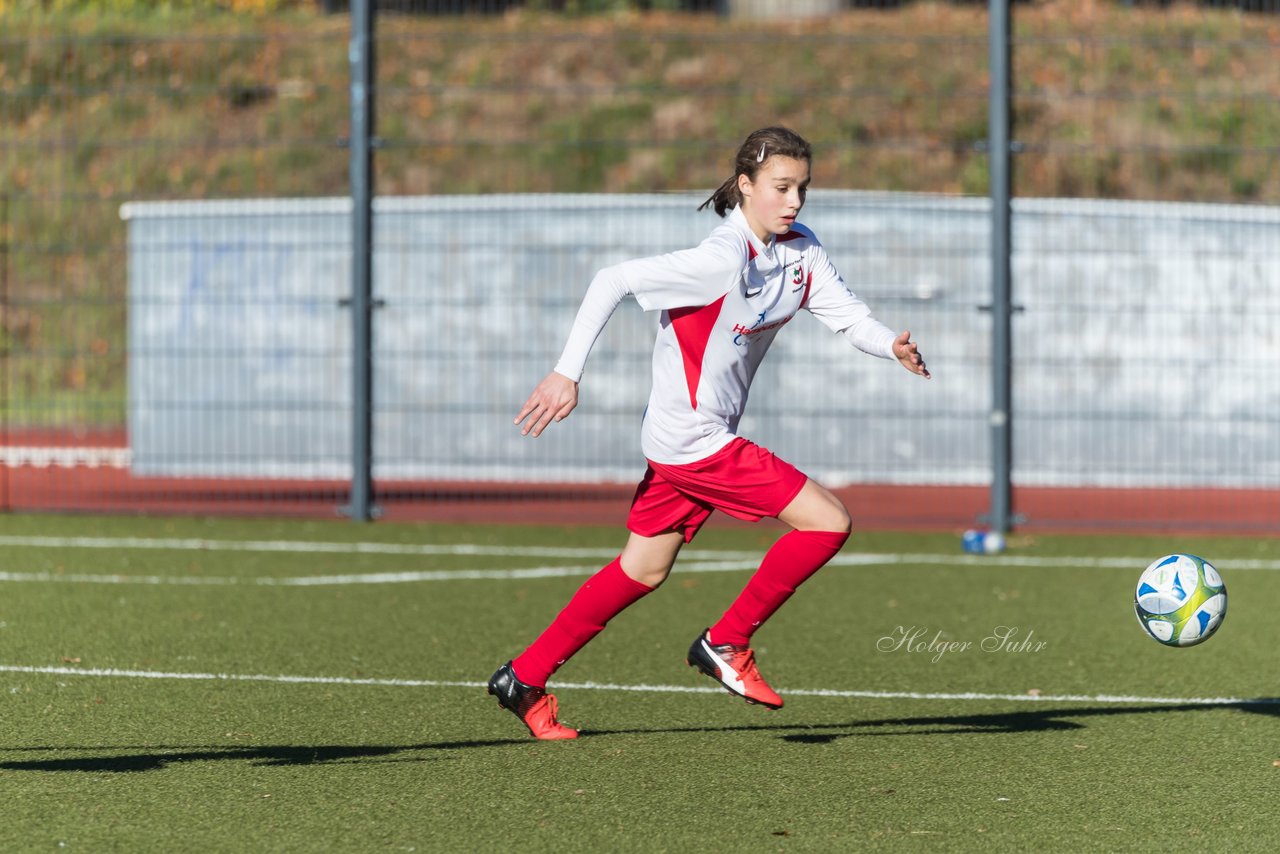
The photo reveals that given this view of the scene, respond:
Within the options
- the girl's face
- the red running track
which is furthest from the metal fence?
the girl's face

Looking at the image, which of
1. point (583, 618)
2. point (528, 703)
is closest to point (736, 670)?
point (583, 618)

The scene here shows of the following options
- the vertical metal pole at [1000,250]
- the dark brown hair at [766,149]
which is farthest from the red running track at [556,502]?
the dark brown hair at [766,149]

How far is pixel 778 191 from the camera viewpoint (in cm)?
562

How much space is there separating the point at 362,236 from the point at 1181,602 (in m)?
7.43

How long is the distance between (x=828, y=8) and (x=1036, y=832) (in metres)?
27.0

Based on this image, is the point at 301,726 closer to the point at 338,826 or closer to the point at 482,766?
the point at 482,766

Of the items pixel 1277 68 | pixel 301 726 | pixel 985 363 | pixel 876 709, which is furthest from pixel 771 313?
pixel 1277 68

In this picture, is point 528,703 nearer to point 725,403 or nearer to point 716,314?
point 725,403

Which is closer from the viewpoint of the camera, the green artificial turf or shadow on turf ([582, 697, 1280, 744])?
the green artificial turf

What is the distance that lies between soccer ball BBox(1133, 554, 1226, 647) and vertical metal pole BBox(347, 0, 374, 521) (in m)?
7.06

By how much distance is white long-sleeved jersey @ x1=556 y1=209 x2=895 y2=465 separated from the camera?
18.1 ft

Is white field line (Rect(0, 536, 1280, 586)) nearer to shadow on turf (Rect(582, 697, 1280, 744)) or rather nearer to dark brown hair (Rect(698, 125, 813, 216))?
shadow on turf (Rect(582, 697, 1280, 744))

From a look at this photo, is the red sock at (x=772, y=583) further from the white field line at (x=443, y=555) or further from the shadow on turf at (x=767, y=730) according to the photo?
the white field line at (x=443, y=555)

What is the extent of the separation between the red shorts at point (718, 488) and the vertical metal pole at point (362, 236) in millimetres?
6752
